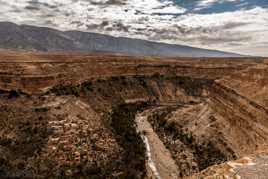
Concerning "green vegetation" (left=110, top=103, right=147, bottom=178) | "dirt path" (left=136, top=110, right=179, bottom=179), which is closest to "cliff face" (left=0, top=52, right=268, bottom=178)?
"green vegetation" (left=110, top=103, right=147, bottom=178)

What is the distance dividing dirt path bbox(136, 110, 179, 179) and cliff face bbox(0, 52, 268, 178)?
0.40 m

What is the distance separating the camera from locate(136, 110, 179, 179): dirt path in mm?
31844

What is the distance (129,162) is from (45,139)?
9.85m

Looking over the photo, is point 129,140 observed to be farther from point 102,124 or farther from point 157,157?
point 157,157

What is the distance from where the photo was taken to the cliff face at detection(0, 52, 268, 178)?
29375 mm

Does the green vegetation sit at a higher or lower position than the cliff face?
lower

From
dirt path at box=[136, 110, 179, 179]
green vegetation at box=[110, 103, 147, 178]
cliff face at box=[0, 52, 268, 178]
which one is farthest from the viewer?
green vegetation at box=[110, 103, 147, 178]

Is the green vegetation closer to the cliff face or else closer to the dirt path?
the cliff face

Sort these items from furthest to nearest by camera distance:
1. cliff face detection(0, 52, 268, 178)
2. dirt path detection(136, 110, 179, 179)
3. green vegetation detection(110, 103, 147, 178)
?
green vegetation detection(110, 103, 147, 178)
dirt path detection(136, 110, 179, 179)
cliff face detection(0, 52, 268, 178)

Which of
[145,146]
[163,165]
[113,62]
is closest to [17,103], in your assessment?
[145,146]

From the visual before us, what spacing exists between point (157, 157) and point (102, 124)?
1286 cm

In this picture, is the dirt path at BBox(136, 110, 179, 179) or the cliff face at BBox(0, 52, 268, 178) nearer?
the cliff face at BBox(0, 52, 268, 178)

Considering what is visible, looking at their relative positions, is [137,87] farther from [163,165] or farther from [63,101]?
[163,165]

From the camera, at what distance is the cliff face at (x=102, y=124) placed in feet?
96.4
